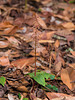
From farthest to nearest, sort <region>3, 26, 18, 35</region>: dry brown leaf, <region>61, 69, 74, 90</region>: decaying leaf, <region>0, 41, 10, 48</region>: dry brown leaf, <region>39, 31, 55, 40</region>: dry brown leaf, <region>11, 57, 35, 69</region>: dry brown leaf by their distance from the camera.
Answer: <region>39, 31, 55, 40</region>: dry brown leaf → <region>3, 26, 18, 35</region>: dry brown leaf → <region>0, 41, 10, 48</region>: dry brown leaf → <region>11, 57, 35, 69</region>: dry brown leaf → <region>61, 69, 74, 90</region>: decaying leaf

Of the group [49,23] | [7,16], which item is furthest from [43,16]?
[7,16]

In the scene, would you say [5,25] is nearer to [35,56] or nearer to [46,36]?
[46,36]

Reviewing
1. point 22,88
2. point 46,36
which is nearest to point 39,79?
point 22,88

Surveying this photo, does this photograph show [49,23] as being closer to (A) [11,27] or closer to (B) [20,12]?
(B) [20,12]

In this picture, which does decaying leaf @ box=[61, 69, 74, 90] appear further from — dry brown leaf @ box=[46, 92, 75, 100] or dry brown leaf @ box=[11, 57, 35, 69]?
dry brown leaf @ box=[11, 57, 35, 69]

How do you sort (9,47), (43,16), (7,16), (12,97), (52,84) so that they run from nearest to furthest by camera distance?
(12,97)
(52,84)
(9,47)
(7,16)
(43,16)

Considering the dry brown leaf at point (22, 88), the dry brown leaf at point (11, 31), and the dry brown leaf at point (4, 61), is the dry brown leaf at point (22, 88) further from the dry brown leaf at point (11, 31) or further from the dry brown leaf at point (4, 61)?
the dry brown leaf at point (11, 31)

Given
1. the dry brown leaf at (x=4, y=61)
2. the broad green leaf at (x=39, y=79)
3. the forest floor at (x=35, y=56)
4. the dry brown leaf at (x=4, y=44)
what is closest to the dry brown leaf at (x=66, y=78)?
the forest floor at (x=35, y=56)

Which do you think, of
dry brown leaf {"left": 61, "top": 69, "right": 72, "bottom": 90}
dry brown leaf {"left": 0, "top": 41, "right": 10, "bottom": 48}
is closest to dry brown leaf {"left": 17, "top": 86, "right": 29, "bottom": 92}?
dry brown leaf {"left": 61, "top": 69, "right": 72, "bottom": 90}
